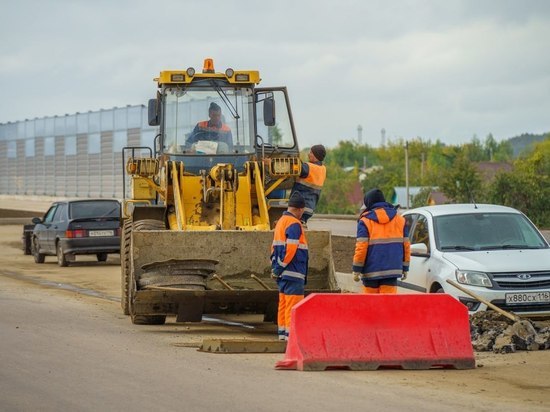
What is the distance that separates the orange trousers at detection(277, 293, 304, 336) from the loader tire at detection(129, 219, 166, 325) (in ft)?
7.20

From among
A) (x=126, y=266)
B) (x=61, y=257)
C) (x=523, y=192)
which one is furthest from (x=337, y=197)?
(x=126, y=266)

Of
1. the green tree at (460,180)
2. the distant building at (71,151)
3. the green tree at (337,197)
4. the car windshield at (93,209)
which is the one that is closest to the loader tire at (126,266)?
the car windshield at (93,209)

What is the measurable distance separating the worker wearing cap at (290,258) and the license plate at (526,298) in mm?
2693

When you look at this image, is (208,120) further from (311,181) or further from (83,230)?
(83,230)

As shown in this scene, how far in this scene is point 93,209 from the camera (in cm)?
2752

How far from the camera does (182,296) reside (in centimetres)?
1383

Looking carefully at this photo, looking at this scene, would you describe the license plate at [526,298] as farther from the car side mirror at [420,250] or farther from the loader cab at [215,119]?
the loader cab at [215,119]

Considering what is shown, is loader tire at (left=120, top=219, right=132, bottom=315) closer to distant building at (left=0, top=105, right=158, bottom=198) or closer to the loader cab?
the loader cab

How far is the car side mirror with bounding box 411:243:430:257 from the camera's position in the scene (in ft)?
49.0

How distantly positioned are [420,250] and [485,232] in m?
0.96

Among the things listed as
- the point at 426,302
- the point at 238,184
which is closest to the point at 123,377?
the point at 426,302

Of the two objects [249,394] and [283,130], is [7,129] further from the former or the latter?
[249,394]

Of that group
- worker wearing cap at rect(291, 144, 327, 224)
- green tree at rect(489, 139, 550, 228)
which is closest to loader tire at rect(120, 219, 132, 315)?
worker wearing cap at rect(291, 144, 327, 224)

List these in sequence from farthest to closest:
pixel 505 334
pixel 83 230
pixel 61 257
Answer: pixel 61 257
pixel 83 230
pixel 505 334
